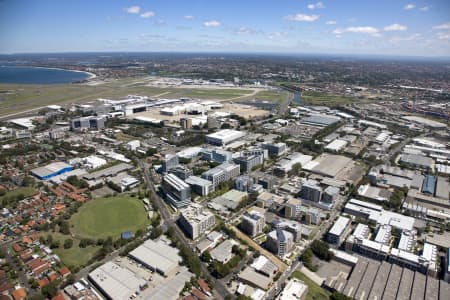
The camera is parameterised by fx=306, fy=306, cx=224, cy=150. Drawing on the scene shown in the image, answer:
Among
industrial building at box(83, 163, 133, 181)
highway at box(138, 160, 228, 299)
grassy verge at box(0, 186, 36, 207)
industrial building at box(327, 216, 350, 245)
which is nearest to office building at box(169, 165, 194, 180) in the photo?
highway at box(138, 160, 228, 299)

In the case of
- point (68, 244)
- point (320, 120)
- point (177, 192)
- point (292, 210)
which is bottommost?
point (68, 244)

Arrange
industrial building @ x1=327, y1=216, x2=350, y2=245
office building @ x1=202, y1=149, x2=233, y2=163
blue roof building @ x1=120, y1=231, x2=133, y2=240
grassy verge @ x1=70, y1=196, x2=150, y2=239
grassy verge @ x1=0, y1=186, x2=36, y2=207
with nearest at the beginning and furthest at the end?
industrial building @ x1=327, y1=216, x2=350, y2=245 → blue roof building @ x1=120, y1=231, x2=133, y2=240 → grassy verge @ x1=70, y1=196, x2=150, y2=239 → grassy verge @ x1=0, y1=186, x2=36, y2=207 → office building @ x1=202, y1=149, x2=233, y2=163

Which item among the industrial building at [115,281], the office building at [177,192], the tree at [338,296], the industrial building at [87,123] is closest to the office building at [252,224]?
the office building at [177,192]

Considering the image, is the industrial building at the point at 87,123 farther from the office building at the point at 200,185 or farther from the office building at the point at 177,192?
the office building at the point at 200,185

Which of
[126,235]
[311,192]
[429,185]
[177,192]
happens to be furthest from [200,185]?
[429,185]

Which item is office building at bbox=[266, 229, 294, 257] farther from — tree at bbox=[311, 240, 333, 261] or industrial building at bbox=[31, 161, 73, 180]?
industrial building at bbox=[31, 161, 73, 180]

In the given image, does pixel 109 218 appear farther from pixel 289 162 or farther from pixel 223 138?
pixel 223 138
